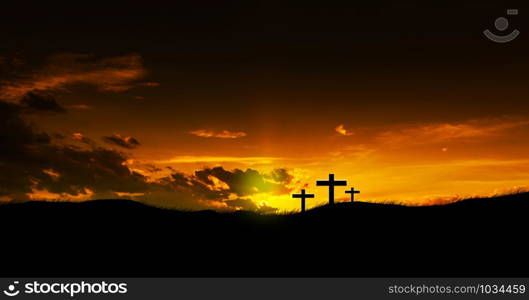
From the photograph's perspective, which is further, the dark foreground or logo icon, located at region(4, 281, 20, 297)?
the dark foreground

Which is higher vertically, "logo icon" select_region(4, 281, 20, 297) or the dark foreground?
the dark foreground

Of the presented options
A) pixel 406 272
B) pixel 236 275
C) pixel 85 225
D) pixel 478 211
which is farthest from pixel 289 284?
pixel 478 211

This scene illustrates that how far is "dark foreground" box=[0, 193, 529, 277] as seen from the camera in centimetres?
1961

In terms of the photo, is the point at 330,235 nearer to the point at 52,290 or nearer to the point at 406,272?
the point at 406,272

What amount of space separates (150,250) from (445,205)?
14.5 metres

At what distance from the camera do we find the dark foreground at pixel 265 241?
1961 cm

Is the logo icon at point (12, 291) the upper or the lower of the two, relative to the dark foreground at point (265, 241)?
lower

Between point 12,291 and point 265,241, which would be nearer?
point 12,291

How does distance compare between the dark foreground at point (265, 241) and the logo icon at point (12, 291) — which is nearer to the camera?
the logo icon at point (12, 291)

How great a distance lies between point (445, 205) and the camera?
91.3ft

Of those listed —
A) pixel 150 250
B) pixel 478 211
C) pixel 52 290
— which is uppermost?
pixel 478 211

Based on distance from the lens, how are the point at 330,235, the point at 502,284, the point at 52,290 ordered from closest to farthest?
the point at 52,290, the point at 502,284, the point at 330,235

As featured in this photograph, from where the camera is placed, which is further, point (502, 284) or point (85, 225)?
point (85, 225)

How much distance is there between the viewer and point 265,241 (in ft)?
73.9
